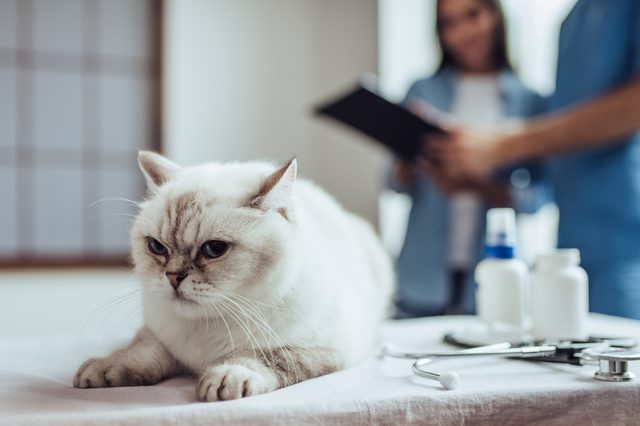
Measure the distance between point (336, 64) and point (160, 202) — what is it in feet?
9.24

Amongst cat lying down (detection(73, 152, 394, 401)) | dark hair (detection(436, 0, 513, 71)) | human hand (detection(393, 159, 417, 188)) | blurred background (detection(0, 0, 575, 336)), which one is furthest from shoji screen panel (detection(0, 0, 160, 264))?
cat lying down (detection(73, 152, 394, 401))

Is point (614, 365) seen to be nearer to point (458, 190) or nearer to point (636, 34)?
point (636, 34)

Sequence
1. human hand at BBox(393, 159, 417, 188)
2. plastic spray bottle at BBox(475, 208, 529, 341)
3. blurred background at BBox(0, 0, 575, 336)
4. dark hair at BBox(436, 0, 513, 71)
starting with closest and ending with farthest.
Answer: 1. plastic spray bottle at BBox(475, 208, 529, 341)
2. dark hair at BBox(436, 0, 513, 71)
3. human hand at BBox(393, 159, 417, 188)
4. blurred background at BBox(0, 0, 575, 336)

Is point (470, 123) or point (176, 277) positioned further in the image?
point (470, 123)

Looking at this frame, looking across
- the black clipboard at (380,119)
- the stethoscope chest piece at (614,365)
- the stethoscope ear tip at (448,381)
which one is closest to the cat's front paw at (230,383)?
the stethoscope ear tip at (448,381)

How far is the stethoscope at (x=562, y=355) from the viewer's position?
779 mm

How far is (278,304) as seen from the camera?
0.85m

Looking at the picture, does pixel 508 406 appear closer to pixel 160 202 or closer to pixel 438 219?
pixel 160 202

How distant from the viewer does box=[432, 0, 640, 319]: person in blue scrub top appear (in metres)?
1.41

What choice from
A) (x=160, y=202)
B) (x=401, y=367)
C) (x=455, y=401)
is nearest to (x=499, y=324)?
(x=401, y=367)

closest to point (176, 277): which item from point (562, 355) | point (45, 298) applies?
point (562, 355)

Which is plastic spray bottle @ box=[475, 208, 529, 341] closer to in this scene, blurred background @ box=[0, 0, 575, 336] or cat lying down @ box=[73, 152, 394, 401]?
cat lying down @ box=[73, 152, 394, 401]

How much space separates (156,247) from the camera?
2.75ft

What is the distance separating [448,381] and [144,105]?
3.00 metres
